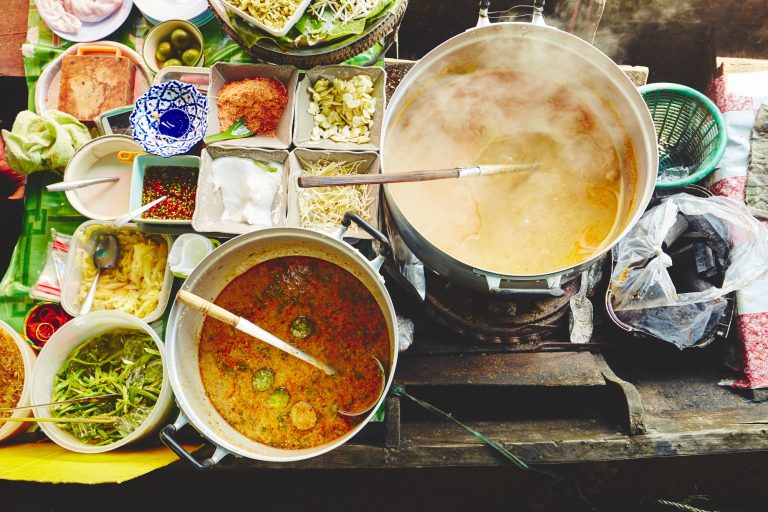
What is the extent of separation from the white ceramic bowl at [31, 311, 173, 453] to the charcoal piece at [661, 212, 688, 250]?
250 cm

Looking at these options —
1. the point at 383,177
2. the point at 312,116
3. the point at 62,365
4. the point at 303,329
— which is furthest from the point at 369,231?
the point at 62,365

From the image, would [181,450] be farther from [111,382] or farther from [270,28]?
[270,28]

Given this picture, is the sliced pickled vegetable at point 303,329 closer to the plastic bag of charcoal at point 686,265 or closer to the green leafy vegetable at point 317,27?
the green leafy vegetable at point 317,27

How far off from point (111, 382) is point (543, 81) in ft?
8.25

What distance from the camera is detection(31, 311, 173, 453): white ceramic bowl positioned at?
7.36ft

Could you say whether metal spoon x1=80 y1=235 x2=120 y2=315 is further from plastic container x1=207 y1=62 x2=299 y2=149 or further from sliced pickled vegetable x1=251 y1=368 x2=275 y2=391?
sliced pickled vegetable x1=251 y1=368 x2=275 y2=391

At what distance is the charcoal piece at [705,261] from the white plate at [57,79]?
308cm

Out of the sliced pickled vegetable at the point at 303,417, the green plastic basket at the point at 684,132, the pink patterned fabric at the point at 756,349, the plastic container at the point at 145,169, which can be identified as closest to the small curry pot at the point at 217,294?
the sliced pickled vegetable at the point at 303,417

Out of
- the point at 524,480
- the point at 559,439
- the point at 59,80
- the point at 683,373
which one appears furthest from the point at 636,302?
the point at 59,80

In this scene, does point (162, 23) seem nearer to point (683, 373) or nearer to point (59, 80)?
point (59, 80)

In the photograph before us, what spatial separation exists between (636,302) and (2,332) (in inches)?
124

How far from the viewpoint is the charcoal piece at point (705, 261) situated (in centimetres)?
246

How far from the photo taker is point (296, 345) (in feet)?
7.29

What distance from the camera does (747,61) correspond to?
9.62 ft
